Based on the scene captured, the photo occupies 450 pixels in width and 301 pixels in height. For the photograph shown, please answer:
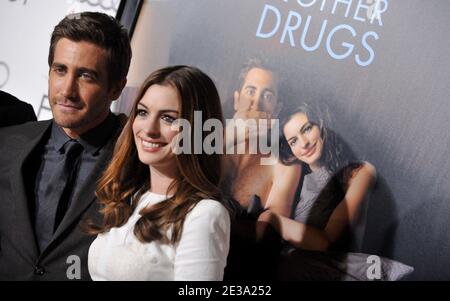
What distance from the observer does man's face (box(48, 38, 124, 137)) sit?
1732 millimetres

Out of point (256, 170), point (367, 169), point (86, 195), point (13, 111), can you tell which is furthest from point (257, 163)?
point (13, 111)

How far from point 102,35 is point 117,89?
0.18 metres

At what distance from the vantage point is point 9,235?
5.59 ft

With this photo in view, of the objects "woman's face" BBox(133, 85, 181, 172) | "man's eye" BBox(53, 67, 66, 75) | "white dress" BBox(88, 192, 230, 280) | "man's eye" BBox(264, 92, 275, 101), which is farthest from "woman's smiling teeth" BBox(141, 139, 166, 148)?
"man's eye" BBox(264, 92, 275, 101)

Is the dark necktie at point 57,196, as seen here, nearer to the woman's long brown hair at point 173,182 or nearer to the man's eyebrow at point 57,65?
the woman's long brown hair at point 173,182

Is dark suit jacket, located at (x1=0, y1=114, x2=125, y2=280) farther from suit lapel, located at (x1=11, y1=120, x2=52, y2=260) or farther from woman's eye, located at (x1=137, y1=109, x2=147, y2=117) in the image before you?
woman's eye, located at (x1=137, y1=109, x2=147, y2=117)

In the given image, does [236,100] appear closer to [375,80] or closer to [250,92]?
[250,92]

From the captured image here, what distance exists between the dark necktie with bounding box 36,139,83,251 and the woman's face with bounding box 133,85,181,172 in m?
0.28

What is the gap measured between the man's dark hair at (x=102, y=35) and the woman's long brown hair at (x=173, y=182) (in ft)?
0.80

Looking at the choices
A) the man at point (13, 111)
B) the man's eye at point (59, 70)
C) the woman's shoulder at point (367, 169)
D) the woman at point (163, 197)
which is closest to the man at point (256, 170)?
the woman's shoulder at point (367, 169)

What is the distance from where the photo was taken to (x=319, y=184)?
1.94 metres

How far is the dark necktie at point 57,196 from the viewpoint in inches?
67.0

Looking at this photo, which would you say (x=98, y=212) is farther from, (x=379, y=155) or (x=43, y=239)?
(x=379, y=155)

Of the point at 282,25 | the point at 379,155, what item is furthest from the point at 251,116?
the point at 379,155
